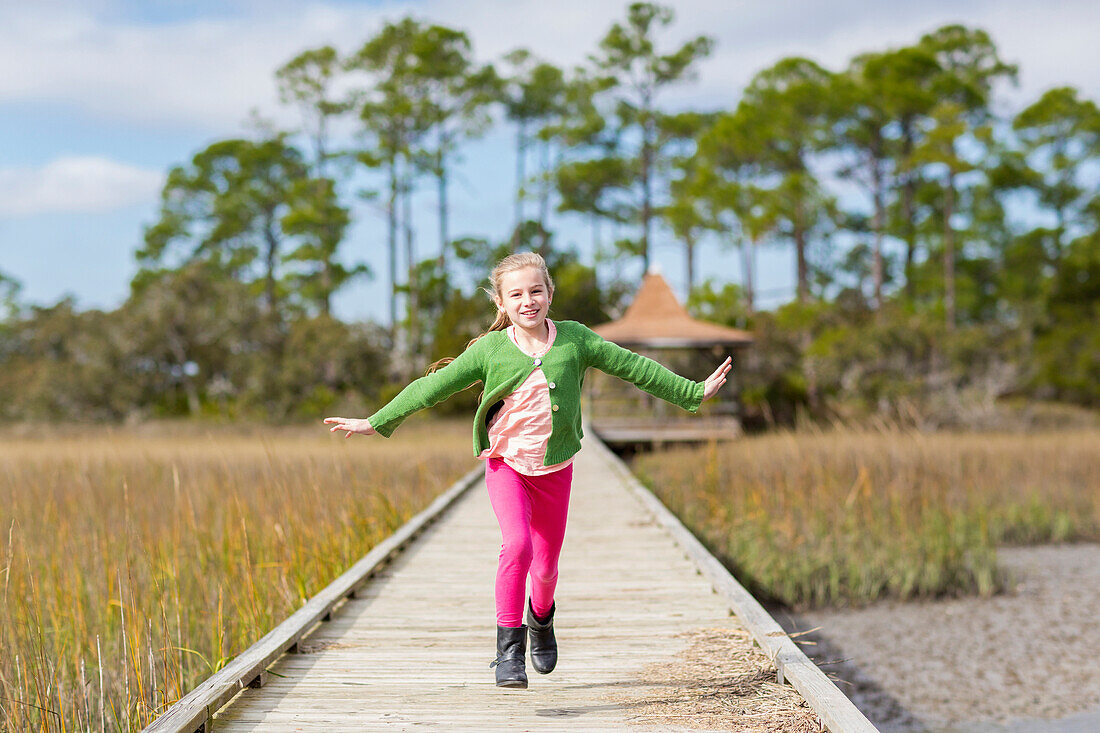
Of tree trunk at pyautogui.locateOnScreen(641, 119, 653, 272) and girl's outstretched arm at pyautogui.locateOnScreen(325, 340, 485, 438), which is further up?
tree trunk at pyautogui.locateOnScreen(641, 119, 653, 272)

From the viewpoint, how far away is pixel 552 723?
2.89m

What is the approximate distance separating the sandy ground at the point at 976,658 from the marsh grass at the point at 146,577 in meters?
2.91

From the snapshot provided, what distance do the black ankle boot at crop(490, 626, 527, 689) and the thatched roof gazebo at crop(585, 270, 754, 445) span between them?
1343 centimetres

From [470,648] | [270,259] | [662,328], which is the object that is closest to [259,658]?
[470,648]

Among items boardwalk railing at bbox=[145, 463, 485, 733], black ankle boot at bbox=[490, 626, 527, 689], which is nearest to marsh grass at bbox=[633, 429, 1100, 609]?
boardwalk railing at bbox=[145, 463, 485, 733]

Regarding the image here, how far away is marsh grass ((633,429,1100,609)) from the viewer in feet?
23.7

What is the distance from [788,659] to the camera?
3.31 m

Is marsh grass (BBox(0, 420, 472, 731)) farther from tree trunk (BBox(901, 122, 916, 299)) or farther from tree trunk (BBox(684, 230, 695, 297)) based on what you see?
tree trunk (BBox(684, 230, 695, 297))

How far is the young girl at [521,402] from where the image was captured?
2975 mm

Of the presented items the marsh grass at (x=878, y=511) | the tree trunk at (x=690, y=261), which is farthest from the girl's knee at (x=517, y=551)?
the tree trunk at (x=690, y=261)

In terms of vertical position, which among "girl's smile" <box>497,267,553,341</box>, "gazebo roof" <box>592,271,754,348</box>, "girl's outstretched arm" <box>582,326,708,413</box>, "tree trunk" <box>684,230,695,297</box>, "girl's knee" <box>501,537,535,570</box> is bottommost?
"girl's knee" <box>501,537,535,570</box>

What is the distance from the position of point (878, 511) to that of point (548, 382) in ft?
20.4

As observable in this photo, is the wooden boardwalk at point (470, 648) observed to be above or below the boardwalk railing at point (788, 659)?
below

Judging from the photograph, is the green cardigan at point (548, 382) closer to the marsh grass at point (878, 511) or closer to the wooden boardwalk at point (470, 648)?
the wooden boardwalk at point (470, 648)
